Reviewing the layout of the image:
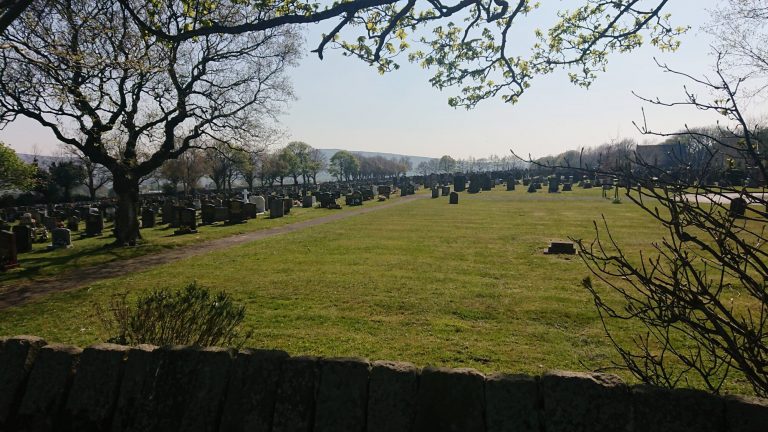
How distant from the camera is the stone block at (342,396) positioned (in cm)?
284

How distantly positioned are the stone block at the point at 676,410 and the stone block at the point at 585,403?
8 cm

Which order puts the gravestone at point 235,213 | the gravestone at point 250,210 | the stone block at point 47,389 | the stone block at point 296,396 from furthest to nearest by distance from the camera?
the gravestone at point 250,210 → the gravestone at point 235,213 → the stone block at point 47,389 → the stone block at point 296,396

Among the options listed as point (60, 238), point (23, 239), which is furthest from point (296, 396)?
point (23, 239)

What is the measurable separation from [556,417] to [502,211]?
27.3 metres

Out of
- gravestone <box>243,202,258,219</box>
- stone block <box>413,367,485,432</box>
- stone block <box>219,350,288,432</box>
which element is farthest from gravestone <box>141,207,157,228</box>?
stone block <box>413,367,485,432</box>

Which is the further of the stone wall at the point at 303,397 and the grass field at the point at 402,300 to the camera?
the grass field at the point at 402,300

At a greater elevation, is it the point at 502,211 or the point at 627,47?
the point at 627,47

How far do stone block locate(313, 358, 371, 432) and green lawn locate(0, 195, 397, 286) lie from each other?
13.0 m

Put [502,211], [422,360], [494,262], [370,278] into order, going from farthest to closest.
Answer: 1. [502,211]
2. [494,262]
3. [370,278]
4. [422,360]

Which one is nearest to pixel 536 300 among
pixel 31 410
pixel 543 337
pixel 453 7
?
pixel 543 337

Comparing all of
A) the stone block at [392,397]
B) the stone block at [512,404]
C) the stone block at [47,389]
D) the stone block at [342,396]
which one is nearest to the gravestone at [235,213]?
the stone block at [47,389]

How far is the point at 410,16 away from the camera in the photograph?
6.96 meters

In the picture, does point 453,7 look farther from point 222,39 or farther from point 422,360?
point 222,39

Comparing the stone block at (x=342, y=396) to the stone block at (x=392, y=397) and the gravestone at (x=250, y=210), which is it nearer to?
the stone block at (x=392, y=397)
